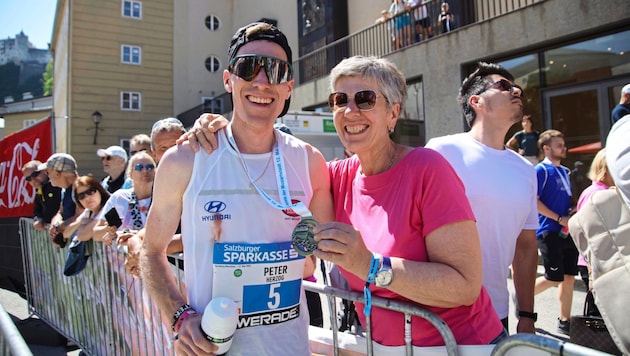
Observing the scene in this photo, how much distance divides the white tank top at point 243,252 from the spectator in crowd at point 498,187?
47.4 inches

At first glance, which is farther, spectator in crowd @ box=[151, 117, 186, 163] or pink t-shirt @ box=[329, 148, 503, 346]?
spectator in crowd @ box=[151, 117, 186, 163]

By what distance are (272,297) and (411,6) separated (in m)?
11.8

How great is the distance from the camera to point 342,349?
1.93m

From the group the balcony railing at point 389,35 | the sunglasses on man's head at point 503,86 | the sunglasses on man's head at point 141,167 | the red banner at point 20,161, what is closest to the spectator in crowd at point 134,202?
the sunglasses on man's head at point 141,167

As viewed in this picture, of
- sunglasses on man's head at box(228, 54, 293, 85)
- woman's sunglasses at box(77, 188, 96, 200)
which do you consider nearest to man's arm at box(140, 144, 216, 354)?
sunglasses on man's head at box(228, 54, 293, 85)

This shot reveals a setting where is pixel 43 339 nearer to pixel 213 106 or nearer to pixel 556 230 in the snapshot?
pixel 556 230

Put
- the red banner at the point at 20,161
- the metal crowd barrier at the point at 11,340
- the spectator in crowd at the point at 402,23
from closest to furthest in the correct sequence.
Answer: the metal crowd barrier at the point at 11,340, the red banner at the point at 20,161, the spectator in crowd at the point at 402,23

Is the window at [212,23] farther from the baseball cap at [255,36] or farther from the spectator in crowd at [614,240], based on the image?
the spectator in crowd at [614,240]

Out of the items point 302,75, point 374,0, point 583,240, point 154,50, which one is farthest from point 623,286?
point 154,50

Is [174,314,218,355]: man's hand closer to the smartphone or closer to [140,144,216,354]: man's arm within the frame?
[140,144,216,354]: man's arm

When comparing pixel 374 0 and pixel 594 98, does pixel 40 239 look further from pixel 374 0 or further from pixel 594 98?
pixel 374 0

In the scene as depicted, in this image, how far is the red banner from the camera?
20.6 ft

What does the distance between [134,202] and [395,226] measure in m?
2.91

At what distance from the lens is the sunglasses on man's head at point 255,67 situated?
1807 mm
